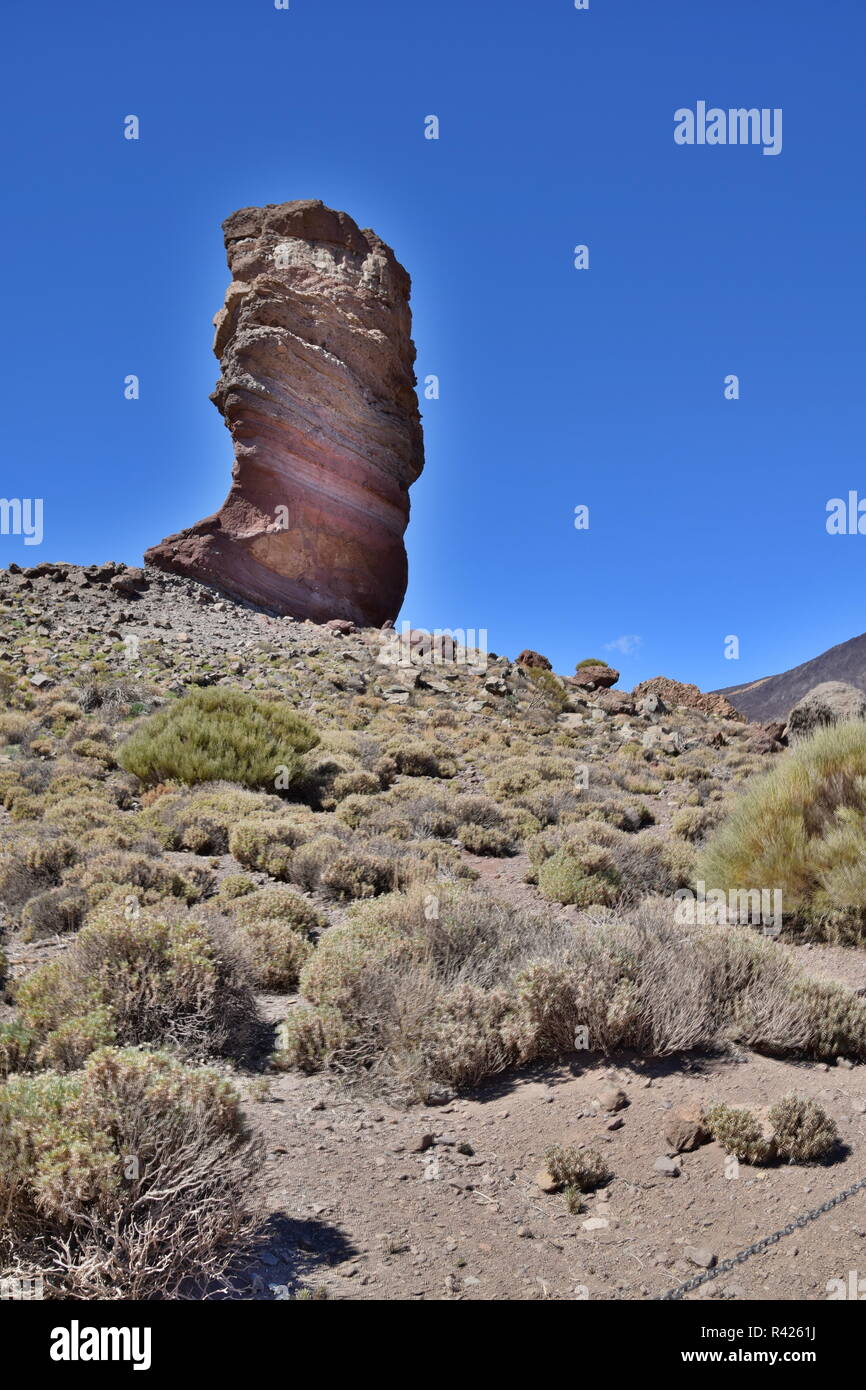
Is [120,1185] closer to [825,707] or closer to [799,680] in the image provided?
[825,707]

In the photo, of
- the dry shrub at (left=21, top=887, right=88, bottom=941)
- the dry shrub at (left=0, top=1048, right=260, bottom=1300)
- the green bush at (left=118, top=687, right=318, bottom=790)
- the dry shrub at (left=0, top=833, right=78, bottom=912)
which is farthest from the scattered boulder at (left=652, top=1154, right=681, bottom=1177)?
the green bush at (left=118, top=687, right=318, bottom=790)

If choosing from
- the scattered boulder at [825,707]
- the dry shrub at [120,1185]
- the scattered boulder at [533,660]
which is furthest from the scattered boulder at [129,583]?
the dry shrub at [120,1185]

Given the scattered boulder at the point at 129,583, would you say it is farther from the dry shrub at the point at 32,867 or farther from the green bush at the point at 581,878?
the green bush at the point at 581,878

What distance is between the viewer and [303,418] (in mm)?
28516

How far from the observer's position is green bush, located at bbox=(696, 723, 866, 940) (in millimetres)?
6395

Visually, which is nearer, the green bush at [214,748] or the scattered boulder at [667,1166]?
the scattered boulder at [667,1166]

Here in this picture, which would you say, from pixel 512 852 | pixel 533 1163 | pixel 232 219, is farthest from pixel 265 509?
pixel 533 1163

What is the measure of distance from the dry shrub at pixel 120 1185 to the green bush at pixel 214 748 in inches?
365

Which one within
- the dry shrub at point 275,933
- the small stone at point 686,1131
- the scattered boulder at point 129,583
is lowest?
the small stone at point 686,1131

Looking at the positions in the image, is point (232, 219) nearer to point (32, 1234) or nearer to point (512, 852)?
point (512, 852)

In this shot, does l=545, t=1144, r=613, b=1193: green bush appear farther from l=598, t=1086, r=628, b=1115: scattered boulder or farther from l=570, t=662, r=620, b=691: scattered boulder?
l=570, t=662, r=620, b=691: scattered boulder

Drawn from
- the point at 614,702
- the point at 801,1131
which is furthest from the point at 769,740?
the point at 801,1131

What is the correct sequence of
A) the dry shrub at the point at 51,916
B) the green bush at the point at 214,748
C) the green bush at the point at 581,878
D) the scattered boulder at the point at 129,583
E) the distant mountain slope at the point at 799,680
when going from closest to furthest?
the dry shrub at the point at 51,916, the green bush at the point at 581,878, the green bush at the point at 214,748, the scattered boulder at the point at 129,583, the distant mountain slope at the point at 799,680

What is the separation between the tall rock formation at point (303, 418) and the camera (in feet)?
93.7
